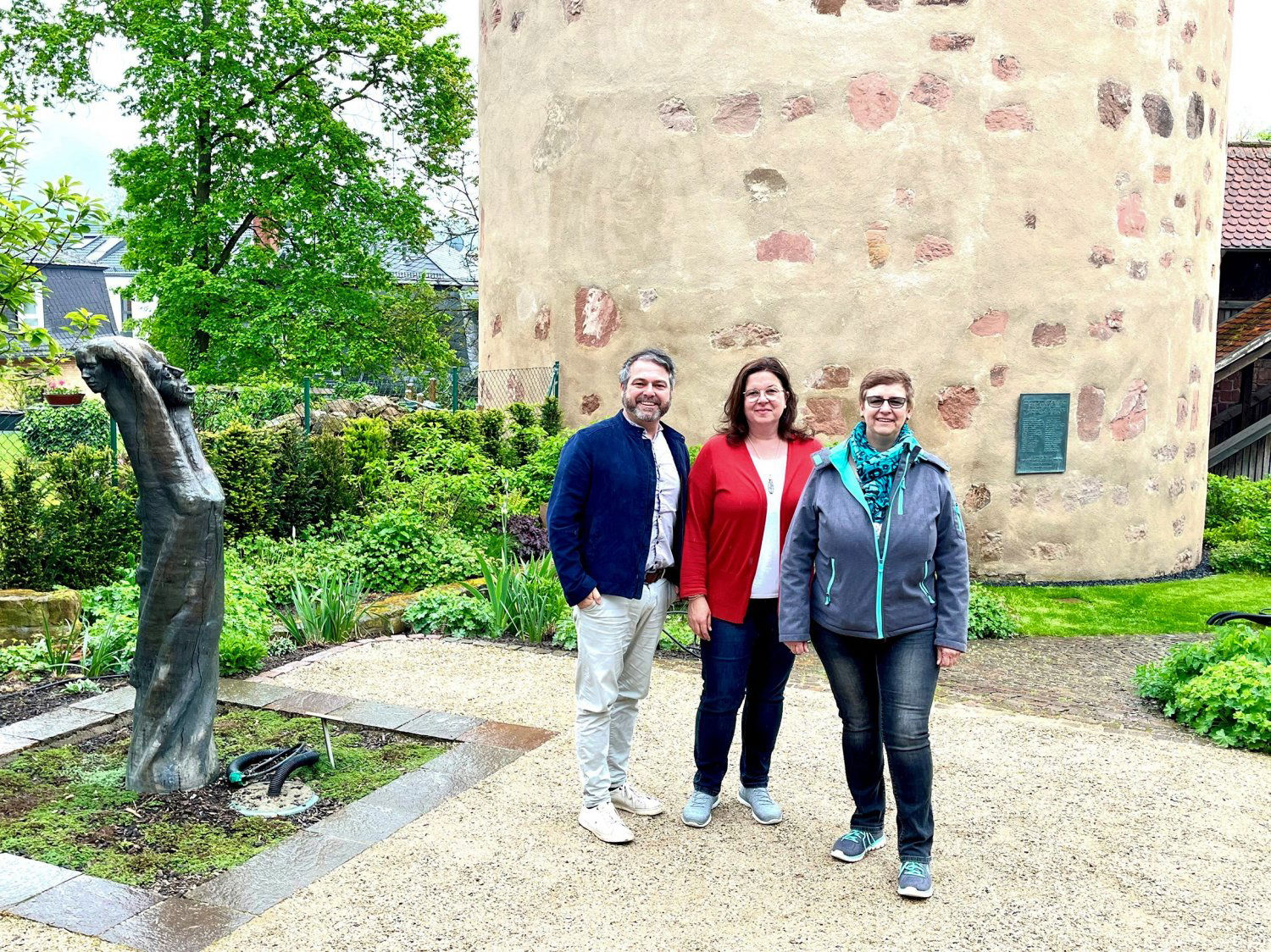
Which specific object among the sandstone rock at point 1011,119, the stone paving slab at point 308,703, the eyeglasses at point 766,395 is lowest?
the stone paving slab at point 308,703

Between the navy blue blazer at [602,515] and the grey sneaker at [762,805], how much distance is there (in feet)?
2.97

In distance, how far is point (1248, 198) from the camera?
47.5 ft

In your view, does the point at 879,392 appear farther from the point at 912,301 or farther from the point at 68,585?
the point at 68,585

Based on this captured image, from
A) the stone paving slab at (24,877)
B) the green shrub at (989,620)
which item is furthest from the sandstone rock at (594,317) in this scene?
the stone paving slab at (24,877)

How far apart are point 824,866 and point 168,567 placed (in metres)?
2.57

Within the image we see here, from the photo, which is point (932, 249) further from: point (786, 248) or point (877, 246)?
point (786, 248)

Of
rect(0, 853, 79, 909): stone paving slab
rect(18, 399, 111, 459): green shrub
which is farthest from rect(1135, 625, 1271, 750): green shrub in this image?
rect(18, 399, 111, 459): green shrub

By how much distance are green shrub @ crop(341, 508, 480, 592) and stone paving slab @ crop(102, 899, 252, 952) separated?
4.37 m

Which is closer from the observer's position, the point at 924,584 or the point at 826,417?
the point at 924,584

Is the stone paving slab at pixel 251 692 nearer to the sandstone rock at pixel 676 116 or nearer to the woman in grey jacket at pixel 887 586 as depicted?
the woman in grey jacket at pixel 887 586

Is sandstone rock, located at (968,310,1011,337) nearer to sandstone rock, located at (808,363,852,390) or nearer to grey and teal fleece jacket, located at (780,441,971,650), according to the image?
sandstone rock, located at (808,363,852,390)

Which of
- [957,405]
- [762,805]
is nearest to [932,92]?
[957,405]

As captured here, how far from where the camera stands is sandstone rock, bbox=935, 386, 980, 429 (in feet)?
27.5

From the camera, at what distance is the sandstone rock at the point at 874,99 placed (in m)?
8.14
